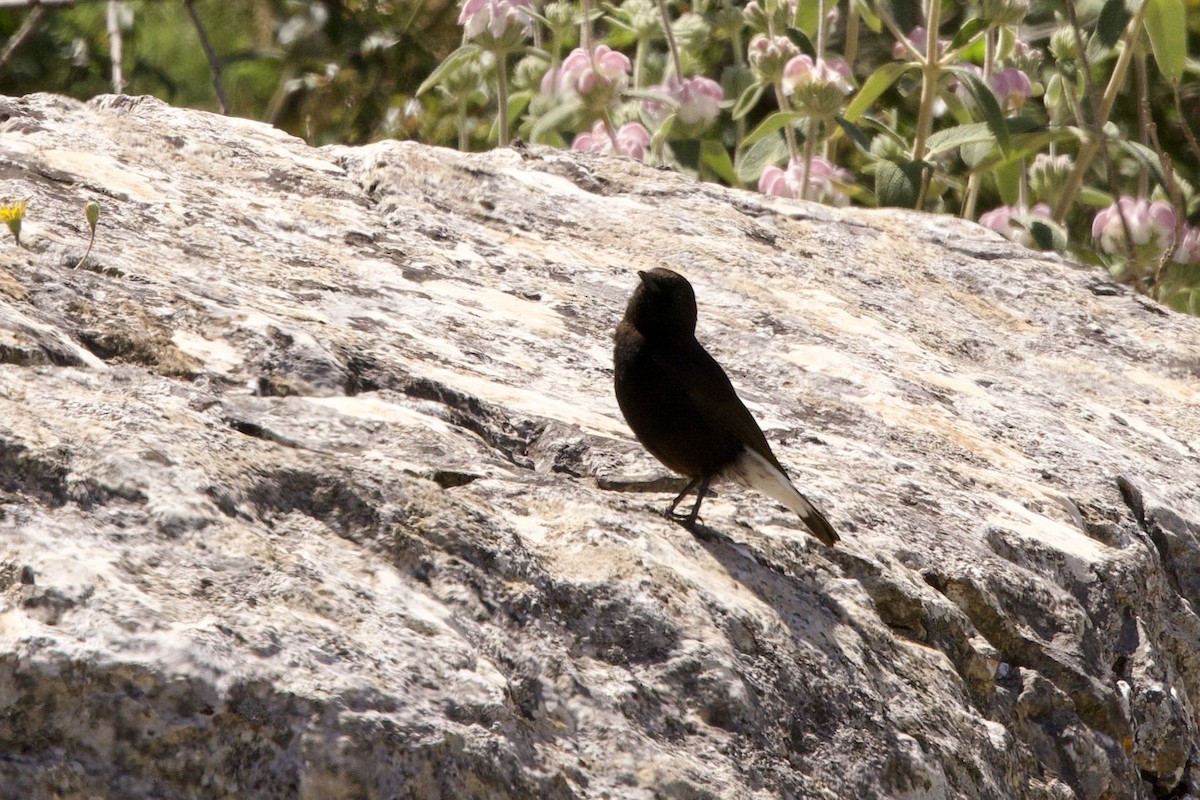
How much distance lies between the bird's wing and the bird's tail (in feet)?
0.11

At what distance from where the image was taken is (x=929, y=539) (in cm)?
301

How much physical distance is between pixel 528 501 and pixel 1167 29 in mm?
3948

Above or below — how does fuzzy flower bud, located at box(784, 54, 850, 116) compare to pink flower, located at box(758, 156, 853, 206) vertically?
above

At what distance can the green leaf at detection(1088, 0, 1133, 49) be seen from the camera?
5.46 metres

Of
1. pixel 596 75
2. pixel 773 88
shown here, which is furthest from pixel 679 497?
pixel 773 88

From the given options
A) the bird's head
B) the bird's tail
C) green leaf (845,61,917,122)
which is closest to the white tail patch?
the bird's tail

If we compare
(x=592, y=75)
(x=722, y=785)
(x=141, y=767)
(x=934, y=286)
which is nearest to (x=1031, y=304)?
(x=934, y=286)

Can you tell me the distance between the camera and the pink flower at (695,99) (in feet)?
18.4

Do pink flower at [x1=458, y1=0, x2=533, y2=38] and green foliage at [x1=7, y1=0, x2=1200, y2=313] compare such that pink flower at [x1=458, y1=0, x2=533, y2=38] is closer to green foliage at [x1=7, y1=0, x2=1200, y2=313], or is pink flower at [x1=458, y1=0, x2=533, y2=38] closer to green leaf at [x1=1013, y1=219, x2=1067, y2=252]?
green foliage at [x1=7, y1=0, x2=1200, y2=313]

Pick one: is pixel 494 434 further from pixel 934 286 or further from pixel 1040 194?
pixel 1040 194

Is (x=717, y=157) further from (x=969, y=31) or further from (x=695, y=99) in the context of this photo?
(x=969, y=31)

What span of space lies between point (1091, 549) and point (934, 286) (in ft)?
4.81

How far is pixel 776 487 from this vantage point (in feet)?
9.59

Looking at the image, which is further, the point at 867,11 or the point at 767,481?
the point at 867,11
